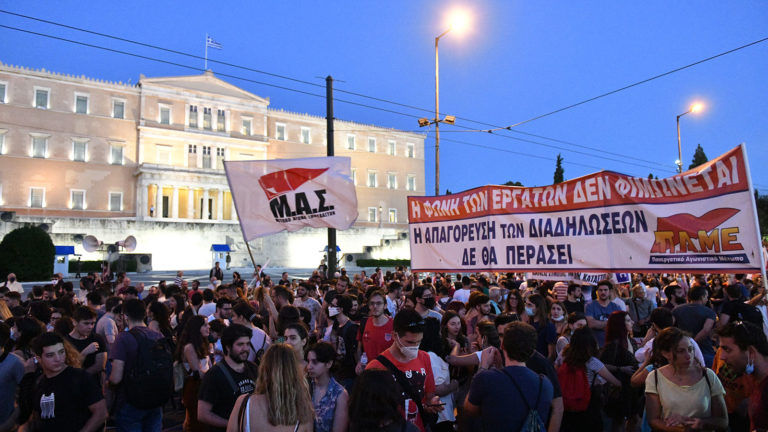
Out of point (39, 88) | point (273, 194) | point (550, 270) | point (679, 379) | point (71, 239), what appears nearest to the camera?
point (679, 379)

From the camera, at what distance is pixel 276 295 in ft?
24.7

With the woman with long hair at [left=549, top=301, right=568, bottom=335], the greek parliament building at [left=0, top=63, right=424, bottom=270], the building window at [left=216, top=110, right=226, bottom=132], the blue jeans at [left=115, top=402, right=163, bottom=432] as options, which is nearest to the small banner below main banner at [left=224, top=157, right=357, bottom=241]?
the woman with long hair at [left=549, top=301, right=568, bottom=335]

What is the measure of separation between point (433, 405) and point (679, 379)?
1.67 metres

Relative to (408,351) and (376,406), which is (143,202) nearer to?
(408,351)

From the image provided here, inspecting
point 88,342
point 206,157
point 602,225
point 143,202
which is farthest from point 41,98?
point 602,225

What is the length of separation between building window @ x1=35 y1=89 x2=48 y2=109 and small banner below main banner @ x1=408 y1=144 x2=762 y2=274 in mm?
48111

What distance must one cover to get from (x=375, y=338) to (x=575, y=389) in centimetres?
184

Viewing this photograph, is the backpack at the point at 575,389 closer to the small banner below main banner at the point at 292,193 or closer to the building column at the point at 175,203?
the small banner below main banner at the point at 292,193

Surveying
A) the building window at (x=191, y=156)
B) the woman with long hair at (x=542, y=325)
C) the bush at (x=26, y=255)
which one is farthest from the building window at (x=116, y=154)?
the woman with long hair at (x=542, y=325)

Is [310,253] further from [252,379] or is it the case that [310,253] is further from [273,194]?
[252,379]

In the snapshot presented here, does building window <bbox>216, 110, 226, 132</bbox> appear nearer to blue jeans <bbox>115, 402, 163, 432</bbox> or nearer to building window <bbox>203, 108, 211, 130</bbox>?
building window <bbox>203, 108, 211, 130</bbox>

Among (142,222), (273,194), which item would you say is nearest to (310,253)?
(142,222)

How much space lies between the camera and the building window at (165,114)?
49625 mm

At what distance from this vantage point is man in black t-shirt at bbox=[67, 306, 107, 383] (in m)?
4.74
